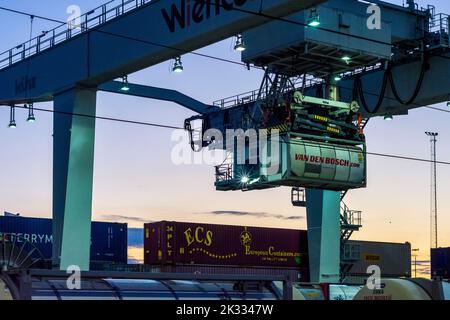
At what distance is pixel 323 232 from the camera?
37.2m

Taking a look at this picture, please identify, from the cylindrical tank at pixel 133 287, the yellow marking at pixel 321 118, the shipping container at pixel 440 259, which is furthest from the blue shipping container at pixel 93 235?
the cylindrical tank at pixel 133 287

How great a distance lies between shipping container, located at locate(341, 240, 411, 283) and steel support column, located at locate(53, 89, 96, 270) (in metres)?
20.3

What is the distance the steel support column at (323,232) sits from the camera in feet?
121

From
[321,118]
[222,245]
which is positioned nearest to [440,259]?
[222,245]

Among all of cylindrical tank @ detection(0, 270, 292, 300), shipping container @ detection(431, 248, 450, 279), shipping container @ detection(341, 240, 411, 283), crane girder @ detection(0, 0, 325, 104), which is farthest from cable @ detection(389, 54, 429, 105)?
→ cylindrical tank @ detection(0, 270, 292, 300)

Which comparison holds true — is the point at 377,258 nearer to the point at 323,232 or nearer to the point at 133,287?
the point at 323,232

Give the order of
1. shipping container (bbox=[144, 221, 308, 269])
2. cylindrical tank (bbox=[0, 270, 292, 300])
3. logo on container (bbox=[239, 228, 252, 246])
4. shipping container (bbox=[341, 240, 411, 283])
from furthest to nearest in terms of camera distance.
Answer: shipping container (bbox=[341, 240, 411, 283]) → logo on container (bbox=[239, 228, 252, 246]) → shipping container (bbox=[144, 221, 308, 269]) → cylindrical tank (bbox=[0, 270, 292, 300])

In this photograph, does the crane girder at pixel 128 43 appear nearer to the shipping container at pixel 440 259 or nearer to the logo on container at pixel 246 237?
the logo on container at pixel 246 237

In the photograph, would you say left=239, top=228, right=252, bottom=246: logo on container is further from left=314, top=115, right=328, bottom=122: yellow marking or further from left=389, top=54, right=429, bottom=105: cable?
left=389, top=54, right=429, bottom=105: cable

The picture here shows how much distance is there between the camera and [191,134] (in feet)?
120

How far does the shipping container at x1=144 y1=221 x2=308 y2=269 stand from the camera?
40.3 meters

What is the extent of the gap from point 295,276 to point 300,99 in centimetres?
1909
